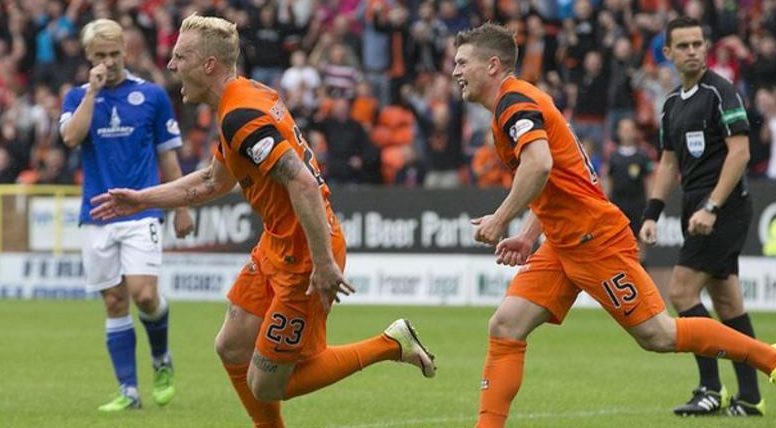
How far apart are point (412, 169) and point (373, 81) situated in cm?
251

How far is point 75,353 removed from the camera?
15703 mm

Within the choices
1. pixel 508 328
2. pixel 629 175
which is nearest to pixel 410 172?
pixel 629 175

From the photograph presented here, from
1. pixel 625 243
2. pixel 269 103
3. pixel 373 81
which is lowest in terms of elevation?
pixel 373 81

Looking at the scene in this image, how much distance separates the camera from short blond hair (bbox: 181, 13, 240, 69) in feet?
26.5

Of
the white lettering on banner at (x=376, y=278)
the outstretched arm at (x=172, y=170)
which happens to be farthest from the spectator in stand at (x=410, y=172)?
the outstretched arm at (x=172, y=170)

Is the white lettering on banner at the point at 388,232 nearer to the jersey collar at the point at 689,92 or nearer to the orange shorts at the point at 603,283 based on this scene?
the jersey collar at the point at 689,92

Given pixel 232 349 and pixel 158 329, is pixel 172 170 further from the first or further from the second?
pixel 232 349

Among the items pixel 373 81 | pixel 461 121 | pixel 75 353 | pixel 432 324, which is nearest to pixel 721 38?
pixel 461 121

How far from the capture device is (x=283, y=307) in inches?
319

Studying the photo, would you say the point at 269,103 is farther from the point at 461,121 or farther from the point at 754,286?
the point at 461,121

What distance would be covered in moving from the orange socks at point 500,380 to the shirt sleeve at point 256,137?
5.34 ft

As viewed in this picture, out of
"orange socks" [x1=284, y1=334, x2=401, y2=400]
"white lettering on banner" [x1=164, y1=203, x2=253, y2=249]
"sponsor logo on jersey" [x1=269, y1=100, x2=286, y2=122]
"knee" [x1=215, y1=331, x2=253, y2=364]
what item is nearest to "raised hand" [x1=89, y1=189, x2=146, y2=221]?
"knee" [x1=215, y1=331, x2=253, y2=364]

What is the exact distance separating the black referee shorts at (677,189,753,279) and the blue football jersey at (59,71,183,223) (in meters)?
3.62

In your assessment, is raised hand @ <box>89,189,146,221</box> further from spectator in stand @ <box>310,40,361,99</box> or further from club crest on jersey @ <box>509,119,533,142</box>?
spectator in stand @ <box>310,40,361,99</box>
